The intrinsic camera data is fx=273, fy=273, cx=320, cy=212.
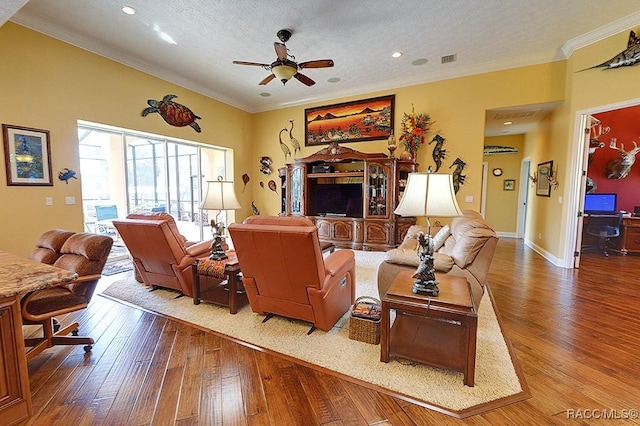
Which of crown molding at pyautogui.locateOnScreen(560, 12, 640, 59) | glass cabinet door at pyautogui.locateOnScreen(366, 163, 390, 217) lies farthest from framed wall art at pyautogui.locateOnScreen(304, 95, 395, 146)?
crown molding at pyautogui.locateOnScreen(560, 12, 640, 59)

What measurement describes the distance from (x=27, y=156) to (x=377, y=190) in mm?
5601

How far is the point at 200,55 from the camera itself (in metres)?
4.69

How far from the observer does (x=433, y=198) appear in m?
1.99

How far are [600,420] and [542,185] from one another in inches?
218

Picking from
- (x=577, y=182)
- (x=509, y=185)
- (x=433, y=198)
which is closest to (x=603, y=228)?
(x=577, y=182)

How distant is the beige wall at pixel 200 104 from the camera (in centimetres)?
365

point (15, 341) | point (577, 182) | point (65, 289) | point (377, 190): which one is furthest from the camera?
point (377, 190)

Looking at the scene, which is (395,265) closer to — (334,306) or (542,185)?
(334,306)

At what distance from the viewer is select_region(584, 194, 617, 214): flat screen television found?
5.42 meters

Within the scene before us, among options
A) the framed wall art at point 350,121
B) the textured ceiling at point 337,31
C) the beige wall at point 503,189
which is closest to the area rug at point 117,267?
the textured ceiling at point 337,31

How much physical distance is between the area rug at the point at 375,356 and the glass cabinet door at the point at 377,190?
9.23 ft

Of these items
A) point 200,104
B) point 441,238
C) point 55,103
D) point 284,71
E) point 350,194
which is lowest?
point 441,238

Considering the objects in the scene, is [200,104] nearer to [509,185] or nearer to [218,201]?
[218,201]

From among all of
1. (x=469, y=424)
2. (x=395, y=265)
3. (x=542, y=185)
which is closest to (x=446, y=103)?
(x=542, y=185)
